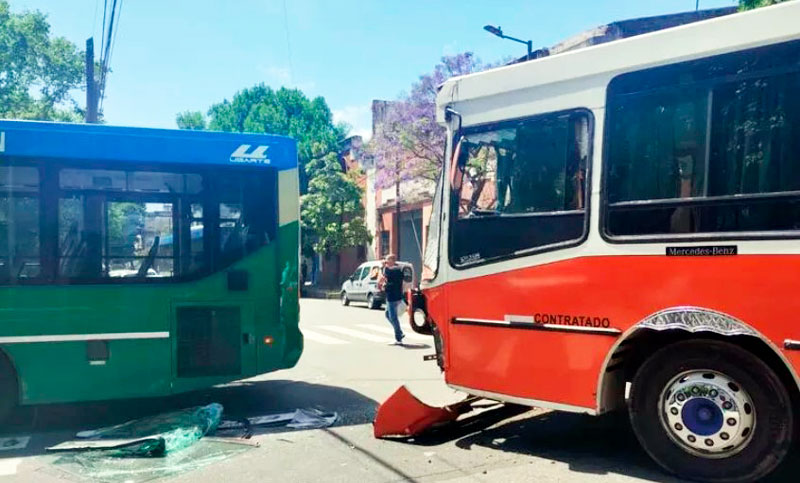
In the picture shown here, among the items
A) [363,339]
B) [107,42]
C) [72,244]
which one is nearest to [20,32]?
[107,42]

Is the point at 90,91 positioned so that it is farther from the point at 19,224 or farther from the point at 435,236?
the point at 435,236

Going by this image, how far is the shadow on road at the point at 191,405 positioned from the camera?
21.7ft

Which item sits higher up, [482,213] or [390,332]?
[482,213]

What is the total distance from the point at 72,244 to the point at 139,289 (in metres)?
0.81

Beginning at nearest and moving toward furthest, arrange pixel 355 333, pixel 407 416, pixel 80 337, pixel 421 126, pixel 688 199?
pixel 688 199 → pixel 407 416 → pixel 80 337 → pixel 355 333 → pixel 421 126

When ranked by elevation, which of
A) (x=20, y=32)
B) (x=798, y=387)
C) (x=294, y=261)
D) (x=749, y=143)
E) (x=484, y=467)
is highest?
(x=20, y=32)

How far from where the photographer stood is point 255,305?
23.7ft

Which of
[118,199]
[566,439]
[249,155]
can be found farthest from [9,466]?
[566,439]

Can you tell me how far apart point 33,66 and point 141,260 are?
27714mm

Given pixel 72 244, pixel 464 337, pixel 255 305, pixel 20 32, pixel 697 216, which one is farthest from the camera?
pixel 20 32

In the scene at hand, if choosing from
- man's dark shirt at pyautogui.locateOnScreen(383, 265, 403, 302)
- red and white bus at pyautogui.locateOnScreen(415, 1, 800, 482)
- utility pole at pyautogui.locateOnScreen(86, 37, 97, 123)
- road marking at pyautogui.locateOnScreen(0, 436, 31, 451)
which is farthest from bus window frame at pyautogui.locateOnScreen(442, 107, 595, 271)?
utility pole at pyautogui.locateOnScreen(86, 37, 97, 123)

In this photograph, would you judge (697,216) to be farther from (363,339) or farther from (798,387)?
(363,339)

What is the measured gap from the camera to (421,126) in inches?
873

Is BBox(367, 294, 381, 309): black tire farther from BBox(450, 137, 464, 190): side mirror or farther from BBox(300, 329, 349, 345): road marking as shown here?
BBox(450, 137, 464, 190): side mirror
